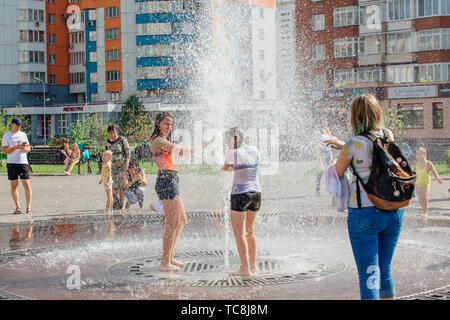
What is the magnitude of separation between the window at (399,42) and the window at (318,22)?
20.8 feet

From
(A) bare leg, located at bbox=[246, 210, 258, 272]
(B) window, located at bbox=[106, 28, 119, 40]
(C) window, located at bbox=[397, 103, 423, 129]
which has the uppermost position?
(B) window, located at bbox=[106, 28, 119, 40]

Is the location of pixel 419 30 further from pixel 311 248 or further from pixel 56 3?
pixel 56 3

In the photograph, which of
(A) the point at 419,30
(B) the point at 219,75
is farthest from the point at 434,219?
(A) the point at 419,30

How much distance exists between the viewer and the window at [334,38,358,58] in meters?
54.9

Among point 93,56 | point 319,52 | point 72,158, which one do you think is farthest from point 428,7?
point 93,56

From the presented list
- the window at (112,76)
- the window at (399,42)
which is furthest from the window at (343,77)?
the window at (112,76)

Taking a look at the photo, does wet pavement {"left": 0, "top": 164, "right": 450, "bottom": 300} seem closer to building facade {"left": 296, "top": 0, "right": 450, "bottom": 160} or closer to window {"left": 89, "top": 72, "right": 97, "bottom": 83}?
building facade {"left": 296, "top": 0, "right": 450, "bottom": 160}

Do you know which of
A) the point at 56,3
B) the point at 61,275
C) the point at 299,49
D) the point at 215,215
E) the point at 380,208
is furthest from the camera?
the point at 56,3

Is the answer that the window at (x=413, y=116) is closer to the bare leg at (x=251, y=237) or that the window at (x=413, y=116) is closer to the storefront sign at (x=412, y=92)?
the storefront sign at (x=412, y=92)

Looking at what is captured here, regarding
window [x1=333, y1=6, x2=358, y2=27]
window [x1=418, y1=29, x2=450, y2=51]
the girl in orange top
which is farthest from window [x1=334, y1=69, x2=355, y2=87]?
the girl in orange top

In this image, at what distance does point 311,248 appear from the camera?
855 centimetres

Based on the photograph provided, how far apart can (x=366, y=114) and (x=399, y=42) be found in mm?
50700

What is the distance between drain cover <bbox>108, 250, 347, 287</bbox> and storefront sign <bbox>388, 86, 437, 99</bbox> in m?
A: 44.8
